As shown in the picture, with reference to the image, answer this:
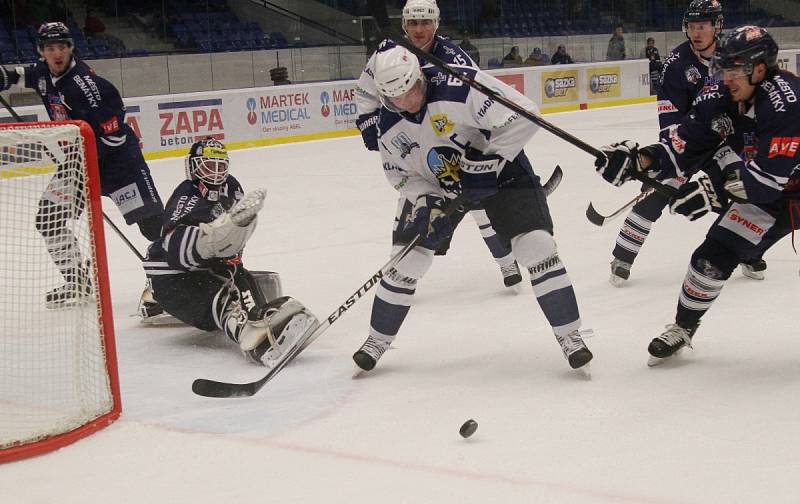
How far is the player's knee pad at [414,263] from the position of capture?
3076mm

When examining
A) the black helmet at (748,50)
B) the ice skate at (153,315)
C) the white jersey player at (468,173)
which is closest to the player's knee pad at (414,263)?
the white jersey player at (468,173)

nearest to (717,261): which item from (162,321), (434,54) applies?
(434,54)

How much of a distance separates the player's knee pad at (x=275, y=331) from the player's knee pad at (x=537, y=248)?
2.46 ft

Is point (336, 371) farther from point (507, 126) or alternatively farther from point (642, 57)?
point (642, 57)

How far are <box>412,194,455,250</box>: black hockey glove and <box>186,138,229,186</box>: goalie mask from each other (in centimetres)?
77

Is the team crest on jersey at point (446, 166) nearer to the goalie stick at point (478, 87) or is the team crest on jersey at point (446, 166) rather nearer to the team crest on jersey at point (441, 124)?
the team crest on jersey at point (441, 124)

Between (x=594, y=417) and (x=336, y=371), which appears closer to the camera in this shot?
(x=594, y=417)

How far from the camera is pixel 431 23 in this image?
4141 mm

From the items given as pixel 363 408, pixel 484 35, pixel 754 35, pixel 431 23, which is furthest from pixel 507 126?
pixel 484 35

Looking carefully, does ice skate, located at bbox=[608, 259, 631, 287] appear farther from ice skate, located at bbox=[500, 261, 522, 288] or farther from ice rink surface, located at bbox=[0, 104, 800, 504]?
ice skate, located at bbox=[500, 261, 522, 288]

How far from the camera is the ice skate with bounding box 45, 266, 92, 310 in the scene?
279cm

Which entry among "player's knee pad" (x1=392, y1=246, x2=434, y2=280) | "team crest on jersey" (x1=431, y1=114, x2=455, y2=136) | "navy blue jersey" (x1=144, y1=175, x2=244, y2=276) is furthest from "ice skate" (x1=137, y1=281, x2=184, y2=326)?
"team crest on jersey" (x1=431, y1=114, x2=455, y2=136)

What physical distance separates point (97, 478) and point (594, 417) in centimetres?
127

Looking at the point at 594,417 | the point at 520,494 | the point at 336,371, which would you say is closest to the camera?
the point at 520,494
